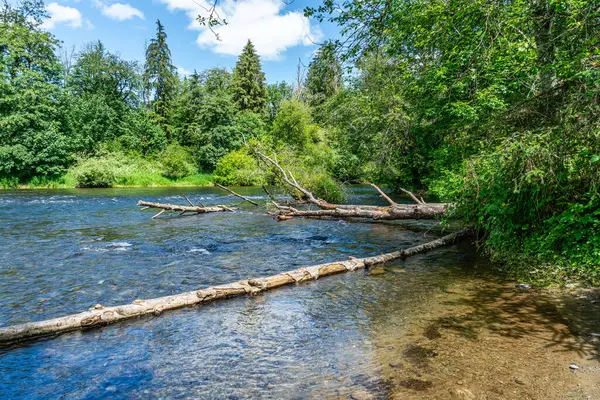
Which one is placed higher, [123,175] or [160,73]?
[160,73]

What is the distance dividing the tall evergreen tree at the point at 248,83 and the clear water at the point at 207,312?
48390 millimetres

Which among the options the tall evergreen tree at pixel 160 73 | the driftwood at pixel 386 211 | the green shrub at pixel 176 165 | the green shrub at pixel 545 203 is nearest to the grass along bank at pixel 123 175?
the green shrub at pixel 176 165

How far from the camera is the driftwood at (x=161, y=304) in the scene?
480 centimetres

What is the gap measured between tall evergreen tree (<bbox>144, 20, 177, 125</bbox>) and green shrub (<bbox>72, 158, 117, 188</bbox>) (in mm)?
21970

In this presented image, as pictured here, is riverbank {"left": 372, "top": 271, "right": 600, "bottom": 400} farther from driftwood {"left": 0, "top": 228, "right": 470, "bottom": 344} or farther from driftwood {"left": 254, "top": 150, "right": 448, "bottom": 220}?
driftwood {"left": 254, "top": 150, "right": 448, "bottom": 220}

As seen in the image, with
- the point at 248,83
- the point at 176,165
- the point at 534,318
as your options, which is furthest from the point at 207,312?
the point at 248,83

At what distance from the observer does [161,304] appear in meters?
5.78

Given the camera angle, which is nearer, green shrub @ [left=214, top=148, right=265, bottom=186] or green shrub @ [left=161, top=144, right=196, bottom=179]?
green shrub @ [left=214, top=148, right=265, bottom=186]

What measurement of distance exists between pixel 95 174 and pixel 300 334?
35540 millimetres

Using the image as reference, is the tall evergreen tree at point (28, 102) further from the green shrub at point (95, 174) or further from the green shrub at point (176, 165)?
the green shrub at point (176, 165)

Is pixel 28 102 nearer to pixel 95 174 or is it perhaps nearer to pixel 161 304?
pixel 95 174

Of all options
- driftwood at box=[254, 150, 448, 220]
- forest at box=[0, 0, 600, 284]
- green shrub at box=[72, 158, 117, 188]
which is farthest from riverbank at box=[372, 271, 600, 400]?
green shrub at box=[72, 158, 117, 188]

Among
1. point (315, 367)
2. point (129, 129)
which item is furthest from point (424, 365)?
point (129, 129)

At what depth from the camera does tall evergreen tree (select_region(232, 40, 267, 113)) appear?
5800 centimetres
